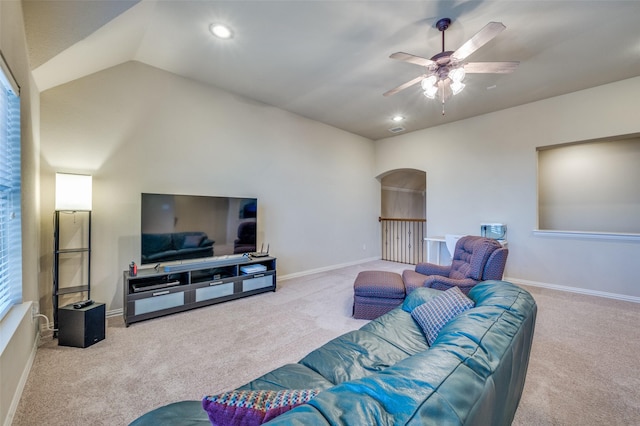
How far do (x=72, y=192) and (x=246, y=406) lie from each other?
9.60ft

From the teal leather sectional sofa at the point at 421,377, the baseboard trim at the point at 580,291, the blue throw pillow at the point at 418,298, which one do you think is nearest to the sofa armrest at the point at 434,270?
the blue throw pillow at the point at 418,298

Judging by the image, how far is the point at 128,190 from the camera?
10.2 feet

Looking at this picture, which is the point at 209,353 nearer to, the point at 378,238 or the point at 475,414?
the point at 475,414

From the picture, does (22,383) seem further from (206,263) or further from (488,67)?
(488,67)

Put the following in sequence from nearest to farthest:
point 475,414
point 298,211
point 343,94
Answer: point 475,414 < point 343,94 < point 298,211

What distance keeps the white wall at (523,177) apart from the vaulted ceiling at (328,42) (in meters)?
0.41

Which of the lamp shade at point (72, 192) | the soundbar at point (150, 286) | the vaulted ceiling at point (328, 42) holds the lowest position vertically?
the soundbar at point (150, 286)

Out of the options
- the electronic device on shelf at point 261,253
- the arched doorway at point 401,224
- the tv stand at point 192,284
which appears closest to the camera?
the tv stand at point 192,284

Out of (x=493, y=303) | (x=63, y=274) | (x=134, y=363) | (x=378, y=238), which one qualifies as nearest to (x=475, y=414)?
(x=493, y=303)

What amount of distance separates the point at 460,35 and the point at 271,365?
3.60m

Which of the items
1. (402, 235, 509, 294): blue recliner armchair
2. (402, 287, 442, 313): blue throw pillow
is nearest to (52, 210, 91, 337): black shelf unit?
(402, 287, 442, 313): blue throw pillow

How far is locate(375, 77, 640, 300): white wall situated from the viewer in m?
3.65

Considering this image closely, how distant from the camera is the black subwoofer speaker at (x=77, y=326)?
7.51 ft

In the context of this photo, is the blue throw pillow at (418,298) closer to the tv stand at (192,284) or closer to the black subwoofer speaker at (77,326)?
the tv stand at (192,284)
